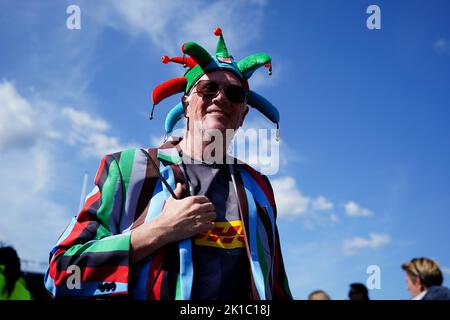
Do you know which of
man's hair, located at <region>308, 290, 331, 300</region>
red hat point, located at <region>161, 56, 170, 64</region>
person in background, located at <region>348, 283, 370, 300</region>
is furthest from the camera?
man's hair, located at <region>308, 290, 331, 300</region>

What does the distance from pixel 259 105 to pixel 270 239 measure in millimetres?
1041

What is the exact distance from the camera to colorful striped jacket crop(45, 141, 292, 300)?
1697 millimetres

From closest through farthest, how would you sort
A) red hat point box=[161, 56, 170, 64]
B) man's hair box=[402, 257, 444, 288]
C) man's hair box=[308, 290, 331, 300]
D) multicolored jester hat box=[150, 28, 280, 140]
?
1. multicolored jester hat box=[150, 28, 280, 140]
2. red hat point box=[161, 56, 170, 64]
3. man's hair box=[402, 257, 444, 288]
4. man's hair box=[308, 290, 331, 300]

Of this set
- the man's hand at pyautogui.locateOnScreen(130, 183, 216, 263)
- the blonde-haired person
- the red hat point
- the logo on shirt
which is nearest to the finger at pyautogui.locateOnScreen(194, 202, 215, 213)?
the man's hand at pyautogui.locateOnScreen(130, 183, 216, 263)

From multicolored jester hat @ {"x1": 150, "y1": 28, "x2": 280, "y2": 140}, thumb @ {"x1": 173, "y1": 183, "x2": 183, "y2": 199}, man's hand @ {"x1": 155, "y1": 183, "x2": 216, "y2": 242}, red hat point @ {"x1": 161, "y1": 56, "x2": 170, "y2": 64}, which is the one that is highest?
red hat point @ {"x1": 161, "y1": 56, "x2": 170, "y2": 64}

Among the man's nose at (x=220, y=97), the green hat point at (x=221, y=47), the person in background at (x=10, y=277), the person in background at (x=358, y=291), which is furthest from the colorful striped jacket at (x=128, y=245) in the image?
the person in background at (x=358, y=291)

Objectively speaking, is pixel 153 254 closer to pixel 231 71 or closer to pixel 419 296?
pixel 231 71

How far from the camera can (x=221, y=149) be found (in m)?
2.34

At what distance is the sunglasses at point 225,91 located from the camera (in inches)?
94.9

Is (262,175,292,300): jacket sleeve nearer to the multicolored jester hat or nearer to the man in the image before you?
the man

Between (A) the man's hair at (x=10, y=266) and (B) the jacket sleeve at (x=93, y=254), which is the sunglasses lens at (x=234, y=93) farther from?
(A) the man's hair at (x=10, y=266)

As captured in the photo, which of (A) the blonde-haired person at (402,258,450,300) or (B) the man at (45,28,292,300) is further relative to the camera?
(A) the blonde-haired person at (402,258,450,300)

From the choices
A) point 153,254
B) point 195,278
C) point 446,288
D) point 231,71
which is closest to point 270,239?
point 195,278

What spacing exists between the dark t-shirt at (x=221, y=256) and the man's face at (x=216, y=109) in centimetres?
41
